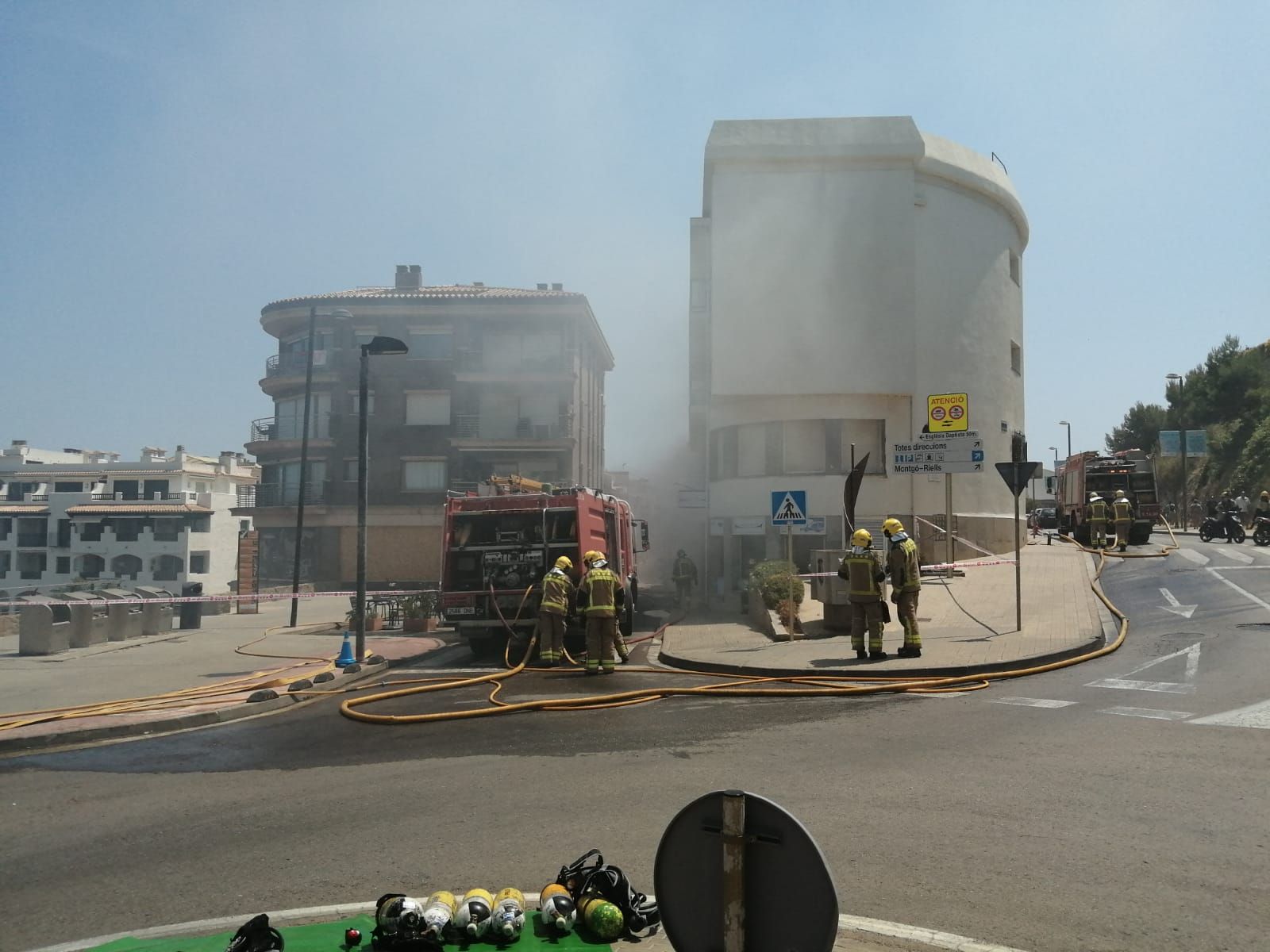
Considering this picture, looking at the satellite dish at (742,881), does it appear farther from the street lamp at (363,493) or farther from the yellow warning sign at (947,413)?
the yellow warning sign at (947,413)

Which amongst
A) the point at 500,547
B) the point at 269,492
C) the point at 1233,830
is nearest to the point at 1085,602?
the point at 500,547

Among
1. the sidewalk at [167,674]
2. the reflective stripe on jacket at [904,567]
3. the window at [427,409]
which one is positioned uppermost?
the window at [427,409]

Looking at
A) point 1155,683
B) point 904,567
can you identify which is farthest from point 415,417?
point 1155,683

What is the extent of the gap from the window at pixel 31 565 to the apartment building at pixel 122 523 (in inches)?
1.8

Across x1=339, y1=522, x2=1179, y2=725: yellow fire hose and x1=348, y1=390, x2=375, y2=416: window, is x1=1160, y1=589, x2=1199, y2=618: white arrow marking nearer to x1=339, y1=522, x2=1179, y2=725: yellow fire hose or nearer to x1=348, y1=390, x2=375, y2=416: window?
x1=339, y1=522, x2=1179, y2=725: yellow fire hose

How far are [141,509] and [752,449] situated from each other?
3865 cm

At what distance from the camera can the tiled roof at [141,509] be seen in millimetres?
51844

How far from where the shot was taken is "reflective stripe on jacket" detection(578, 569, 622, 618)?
40.5 feet

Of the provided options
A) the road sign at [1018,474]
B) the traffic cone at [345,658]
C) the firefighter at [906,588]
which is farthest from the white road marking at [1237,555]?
the traffic cone at [345,658]

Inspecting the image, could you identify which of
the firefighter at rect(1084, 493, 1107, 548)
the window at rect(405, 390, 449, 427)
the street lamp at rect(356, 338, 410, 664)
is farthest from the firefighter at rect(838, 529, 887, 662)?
the window at rect(405, 390, 449, 427)

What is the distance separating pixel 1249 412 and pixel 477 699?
5198 centimetres

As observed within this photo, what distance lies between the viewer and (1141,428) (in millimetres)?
66938

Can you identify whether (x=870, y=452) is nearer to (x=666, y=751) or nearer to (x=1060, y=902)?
(x=666, y=751)

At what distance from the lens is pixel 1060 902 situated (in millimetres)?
4090
